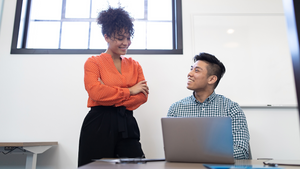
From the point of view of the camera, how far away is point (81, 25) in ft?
8.87

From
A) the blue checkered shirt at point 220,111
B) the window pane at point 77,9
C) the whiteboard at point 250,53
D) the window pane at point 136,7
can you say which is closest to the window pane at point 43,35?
the window pane at point 77,9

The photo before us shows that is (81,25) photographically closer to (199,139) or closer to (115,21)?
(115,21)

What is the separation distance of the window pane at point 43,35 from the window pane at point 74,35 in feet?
0.26

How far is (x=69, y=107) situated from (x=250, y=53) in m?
1.92

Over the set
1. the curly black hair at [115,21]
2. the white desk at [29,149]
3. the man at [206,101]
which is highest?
the curly black hair at [115,21]

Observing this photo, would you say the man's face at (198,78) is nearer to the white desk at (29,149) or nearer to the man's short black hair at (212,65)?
the man's short black hair at (212,65)

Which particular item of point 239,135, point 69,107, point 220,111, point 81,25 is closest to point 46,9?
point 81,25

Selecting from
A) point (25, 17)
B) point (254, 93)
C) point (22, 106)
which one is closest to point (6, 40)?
point (25, 17)

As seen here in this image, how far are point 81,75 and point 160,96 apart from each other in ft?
2.73

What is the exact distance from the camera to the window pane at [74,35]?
264 centimetres

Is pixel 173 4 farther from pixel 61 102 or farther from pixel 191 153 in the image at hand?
pixel 191 153

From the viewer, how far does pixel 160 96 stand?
238 cm

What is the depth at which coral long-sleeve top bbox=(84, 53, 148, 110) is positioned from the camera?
1.55 m

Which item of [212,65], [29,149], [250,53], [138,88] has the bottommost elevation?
[29,149]
